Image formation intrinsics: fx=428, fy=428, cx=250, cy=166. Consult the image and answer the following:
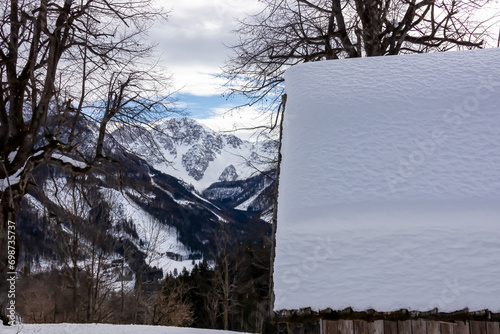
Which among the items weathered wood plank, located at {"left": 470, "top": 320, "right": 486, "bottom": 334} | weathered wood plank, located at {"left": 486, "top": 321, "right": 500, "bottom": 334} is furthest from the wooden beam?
weathered wood plank, located at {"left": 486, "top": 321, "right": 500, "bottom": 334}

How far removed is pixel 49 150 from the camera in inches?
392

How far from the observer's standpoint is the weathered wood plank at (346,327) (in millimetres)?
4035

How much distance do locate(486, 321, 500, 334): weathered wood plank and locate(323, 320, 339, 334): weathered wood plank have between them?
1.32 meters

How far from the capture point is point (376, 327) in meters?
4.00

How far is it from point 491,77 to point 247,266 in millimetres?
30383

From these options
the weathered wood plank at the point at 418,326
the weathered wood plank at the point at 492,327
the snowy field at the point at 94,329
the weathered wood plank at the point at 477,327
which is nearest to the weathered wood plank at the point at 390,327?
the weathered wood plank at the point at 418,326

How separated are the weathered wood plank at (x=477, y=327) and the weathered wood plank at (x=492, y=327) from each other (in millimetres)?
33

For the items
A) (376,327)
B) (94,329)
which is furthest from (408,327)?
(94,329)

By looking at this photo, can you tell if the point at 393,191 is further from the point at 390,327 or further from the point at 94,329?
the point at 94,329

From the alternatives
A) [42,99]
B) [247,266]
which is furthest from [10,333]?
[247,266]

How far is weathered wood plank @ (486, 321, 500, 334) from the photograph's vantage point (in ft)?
12.4

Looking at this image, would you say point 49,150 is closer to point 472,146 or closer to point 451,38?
point 472,146

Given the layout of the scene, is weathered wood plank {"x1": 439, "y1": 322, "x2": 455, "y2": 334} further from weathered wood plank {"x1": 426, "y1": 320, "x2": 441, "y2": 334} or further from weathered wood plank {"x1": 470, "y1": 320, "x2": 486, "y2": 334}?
weathered wood plank {"x1": 470, "y1": 320, "x2": 486, "y2": 334}

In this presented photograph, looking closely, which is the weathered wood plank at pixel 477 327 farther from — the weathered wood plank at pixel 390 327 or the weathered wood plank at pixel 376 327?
the weathered wood plank at pixel 376 327
